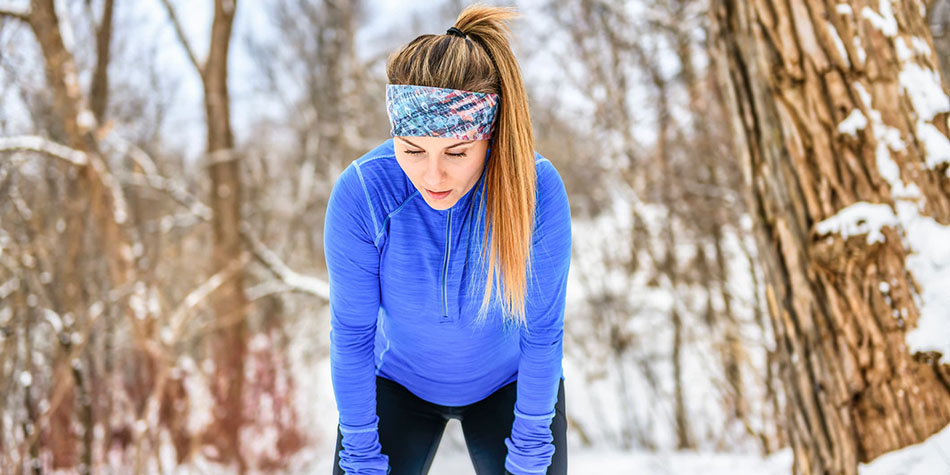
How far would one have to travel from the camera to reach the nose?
1412 mm

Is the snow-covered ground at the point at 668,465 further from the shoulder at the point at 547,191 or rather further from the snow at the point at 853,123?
the shoulder at the point at 547,191

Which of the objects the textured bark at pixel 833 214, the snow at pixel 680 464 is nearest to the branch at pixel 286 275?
the snow at pixel 680 464

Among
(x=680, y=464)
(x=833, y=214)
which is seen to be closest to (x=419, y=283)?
(x=833, y=214)

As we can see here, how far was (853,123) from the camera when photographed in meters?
2.14

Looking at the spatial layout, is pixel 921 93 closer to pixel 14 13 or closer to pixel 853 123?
pixel 853 123

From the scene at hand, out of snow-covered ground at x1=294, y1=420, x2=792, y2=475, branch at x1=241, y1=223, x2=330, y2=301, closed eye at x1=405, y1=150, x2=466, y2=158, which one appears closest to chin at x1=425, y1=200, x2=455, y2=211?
closed eye at x1=405, y1=150, x2=466, y2=158

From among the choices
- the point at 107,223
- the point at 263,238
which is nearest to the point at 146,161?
the point at 107,223

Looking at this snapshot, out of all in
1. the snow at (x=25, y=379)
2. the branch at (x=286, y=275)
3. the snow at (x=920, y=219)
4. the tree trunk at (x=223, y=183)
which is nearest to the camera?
the snow at (x=920, y=219)

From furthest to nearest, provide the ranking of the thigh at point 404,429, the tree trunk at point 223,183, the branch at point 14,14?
the tree trunk at point 223,183 → the branch at point 14,14 → the thigh at point 404,429

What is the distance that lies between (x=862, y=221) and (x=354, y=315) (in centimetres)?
167

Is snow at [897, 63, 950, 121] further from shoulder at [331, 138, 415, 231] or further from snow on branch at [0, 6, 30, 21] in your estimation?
snow on branch at [0, 6, 30, 21]

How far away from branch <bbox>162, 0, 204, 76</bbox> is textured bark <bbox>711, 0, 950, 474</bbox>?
21.9 feet

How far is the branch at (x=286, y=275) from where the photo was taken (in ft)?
21.8

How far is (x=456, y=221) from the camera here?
5.20ft
